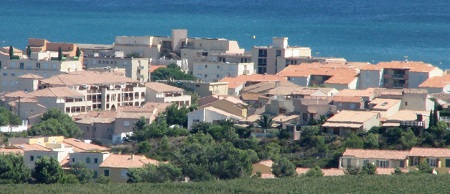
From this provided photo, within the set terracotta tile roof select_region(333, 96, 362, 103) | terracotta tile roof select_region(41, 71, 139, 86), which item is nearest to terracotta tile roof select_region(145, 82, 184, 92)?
terracotta tile roof select_region(41, 71, 139, 86)

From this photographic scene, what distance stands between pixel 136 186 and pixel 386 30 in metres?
87.1

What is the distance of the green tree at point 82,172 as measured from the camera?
39.6 m

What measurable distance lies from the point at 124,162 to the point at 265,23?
9631 cm

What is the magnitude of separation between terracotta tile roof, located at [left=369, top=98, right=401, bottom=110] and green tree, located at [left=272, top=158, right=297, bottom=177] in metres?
7.26

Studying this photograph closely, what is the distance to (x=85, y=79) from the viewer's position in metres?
54.9

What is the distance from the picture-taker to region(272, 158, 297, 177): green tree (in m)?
39.6

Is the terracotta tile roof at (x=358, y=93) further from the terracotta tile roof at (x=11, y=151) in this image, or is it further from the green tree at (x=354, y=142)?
the terracotta tile roof at (x=11, y=151)

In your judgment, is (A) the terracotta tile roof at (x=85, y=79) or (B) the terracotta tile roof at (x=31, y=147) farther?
(A) the terracotta tile roof at (x=85, y=79)

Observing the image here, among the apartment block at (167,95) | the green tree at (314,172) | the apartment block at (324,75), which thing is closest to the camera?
the green tree at (314,172)

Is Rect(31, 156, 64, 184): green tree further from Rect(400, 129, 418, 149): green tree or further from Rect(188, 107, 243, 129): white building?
Rect(188, 107, 243, 129): white building

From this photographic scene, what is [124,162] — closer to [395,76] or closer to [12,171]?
[12,171]

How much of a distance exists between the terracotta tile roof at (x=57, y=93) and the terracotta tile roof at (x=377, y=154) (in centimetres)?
1379

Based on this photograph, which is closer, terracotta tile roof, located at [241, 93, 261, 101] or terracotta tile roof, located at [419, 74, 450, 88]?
terracotta tile roof, located at [241, 93, 261, 101]

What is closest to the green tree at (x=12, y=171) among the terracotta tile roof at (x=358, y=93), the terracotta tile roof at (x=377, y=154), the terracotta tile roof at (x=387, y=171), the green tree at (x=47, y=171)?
the green tree at (x=47, y=171)
